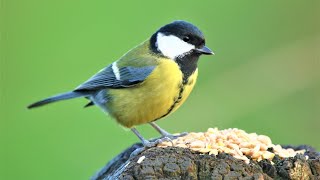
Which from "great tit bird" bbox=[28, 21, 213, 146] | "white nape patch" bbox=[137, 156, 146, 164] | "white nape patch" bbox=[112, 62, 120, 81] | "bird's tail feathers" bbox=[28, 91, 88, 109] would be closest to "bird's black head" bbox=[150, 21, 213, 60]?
"great tit bird" bbox=[28, 21, 213, 146]

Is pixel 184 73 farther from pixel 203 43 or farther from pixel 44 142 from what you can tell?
pixel 44 142

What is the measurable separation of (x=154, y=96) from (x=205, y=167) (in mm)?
698

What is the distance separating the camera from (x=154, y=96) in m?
2.29

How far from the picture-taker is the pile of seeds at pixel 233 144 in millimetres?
1739

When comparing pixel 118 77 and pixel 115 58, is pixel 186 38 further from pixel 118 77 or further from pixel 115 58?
pixel 115 58

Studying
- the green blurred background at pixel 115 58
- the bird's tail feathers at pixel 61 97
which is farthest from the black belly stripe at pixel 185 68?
the green blurred background at pixel 115 58

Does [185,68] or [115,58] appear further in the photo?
[115,58]

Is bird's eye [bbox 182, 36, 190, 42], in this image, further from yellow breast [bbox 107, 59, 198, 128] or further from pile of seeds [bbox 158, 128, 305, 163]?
pile of seeds [bbox 158, 128, 305, 163]

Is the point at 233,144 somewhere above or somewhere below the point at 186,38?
below

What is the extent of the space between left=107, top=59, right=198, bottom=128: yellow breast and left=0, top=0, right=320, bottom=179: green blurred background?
1.98ft

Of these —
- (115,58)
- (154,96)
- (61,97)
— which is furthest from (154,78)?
(115,58)

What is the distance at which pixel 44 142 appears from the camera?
9.97 ft

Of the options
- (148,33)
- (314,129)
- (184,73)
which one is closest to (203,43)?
(184,73)

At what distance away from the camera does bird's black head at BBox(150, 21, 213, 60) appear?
2.35 metres
